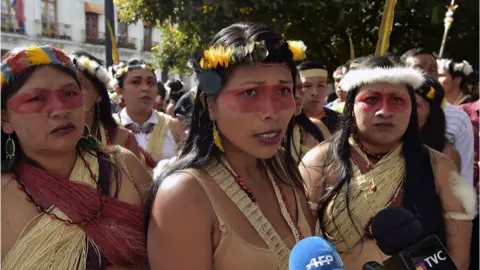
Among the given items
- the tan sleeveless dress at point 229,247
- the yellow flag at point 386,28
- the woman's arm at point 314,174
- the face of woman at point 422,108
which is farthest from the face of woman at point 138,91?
the tan sleeveless dress at point 229,247

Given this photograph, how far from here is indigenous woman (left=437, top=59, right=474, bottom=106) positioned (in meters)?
5.54

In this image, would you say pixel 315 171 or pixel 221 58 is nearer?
pixel 221 58

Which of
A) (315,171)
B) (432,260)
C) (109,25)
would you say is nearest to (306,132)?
(315,171)

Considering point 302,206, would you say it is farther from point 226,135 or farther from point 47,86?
point 47,86

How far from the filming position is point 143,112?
15.5ft

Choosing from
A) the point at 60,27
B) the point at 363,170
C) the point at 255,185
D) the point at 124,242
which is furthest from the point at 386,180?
the point at 60,27

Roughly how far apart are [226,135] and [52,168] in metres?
0.83

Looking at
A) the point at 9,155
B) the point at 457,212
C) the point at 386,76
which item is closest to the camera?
the point at 9,155

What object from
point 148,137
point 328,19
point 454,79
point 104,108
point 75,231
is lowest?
point 148,137

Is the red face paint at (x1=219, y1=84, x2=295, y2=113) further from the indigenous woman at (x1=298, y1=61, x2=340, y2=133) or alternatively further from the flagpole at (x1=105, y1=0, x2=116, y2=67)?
the flagpole at (x1=105, y1=0, x2=116, y2=67)

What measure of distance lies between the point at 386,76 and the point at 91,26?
29265 mm

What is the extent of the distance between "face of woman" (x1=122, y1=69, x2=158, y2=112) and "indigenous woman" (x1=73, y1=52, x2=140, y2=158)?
1009 mm

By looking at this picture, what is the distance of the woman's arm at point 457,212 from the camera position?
94.4 inches

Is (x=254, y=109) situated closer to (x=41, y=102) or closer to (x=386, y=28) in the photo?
(x=41, y=102)
